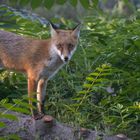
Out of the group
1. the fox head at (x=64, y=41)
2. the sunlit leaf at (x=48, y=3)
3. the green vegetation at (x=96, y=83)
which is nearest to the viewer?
the sunlit leaf at (x=48, y=3)

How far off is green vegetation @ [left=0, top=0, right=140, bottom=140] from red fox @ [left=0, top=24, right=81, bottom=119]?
350 millimetres

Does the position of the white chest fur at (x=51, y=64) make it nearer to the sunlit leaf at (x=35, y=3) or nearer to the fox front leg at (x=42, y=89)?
the fox front leg at (x=42, y=89)

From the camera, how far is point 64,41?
743cm

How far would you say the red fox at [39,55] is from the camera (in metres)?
7.33

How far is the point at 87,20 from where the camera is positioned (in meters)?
11.2

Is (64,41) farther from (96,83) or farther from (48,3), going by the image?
(48,3)

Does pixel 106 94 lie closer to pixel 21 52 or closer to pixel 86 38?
pixel 21 52

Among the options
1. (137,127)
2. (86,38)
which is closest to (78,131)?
(137,127)

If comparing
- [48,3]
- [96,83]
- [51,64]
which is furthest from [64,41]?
[48,3]

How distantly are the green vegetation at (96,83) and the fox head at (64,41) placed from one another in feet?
1.73

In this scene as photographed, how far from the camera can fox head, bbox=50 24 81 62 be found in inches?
288

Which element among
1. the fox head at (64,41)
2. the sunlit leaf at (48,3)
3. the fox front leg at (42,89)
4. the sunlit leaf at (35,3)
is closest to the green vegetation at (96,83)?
the fox front leg at (42,89)

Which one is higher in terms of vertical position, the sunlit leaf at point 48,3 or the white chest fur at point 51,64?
the sunlit leaf at point 48,3

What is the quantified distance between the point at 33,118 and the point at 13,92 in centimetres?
168
